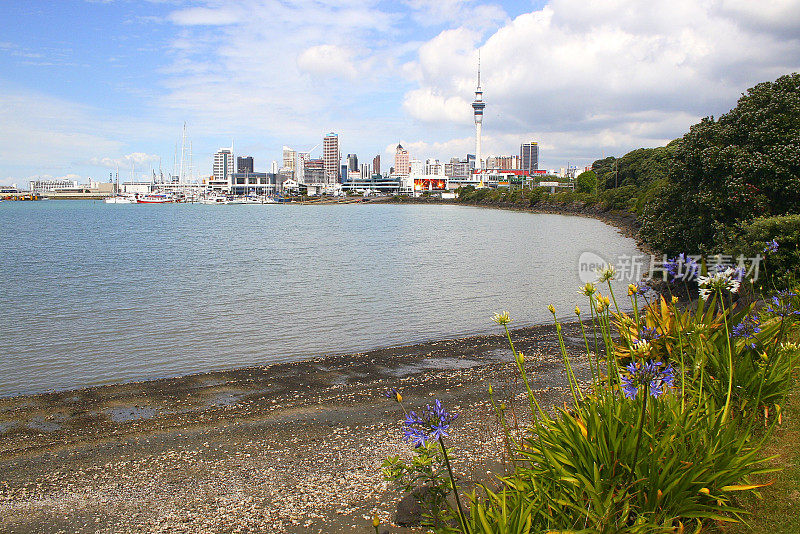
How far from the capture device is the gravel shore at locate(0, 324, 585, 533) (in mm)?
6383

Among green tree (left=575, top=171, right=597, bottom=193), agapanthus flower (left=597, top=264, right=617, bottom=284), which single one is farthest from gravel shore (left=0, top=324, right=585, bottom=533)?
green tree (left=575, top=171, right=597, bottom=193)

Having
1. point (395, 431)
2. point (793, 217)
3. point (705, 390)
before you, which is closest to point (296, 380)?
point (395, 431)

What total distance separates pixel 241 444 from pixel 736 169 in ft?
53.6

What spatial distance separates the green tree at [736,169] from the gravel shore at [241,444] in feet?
29.6

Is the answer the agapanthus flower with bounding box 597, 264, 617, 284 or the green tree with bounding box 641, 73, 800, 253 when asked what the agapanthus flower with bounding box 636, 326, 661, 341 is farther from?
the green tree with bounding box 641, 73, 800, 253

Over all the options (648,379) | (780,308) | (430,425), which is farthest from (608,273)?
(780,308)

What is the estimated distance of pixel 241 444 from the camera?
8.34 meters

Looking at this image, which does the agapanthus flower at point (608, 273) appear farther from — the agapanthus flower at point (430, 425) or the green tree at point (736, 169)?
the green tree at point (736, 169)

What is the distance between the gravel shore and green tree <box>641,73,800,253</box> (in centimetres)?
902

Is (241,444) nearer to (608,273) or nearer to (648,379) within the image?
(608,273)

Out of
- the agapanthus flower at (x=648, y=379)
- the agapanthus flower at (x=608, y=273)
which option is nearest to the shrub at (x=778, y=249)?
the agapanthus flower at (x=608, y=273)

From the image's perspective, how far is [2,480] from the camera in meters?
7.48

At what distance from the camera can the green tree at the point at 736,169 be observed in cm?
1653

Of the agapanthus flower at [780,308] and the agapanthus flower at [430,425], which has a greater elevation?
the agapanthus flower at [780,308]
